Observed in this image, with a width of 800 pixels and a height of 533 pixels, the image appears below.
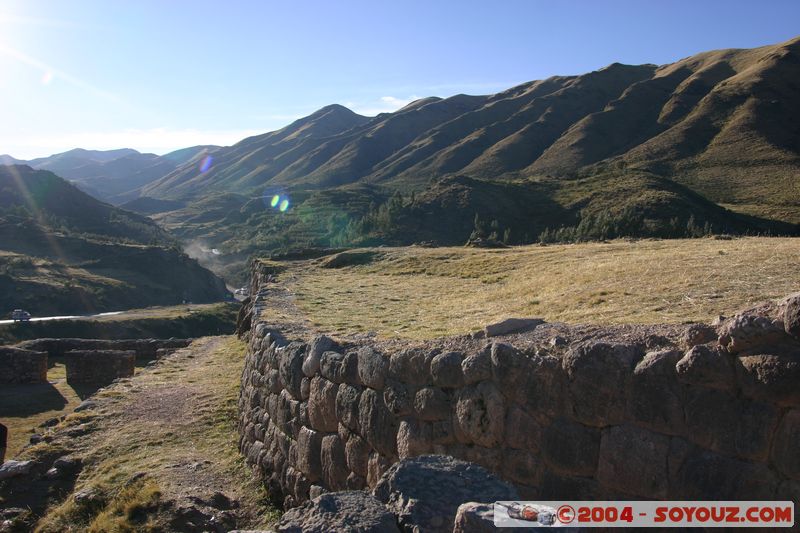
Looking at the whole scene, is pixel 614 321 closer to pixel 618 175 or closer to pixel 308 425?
pixel 308 425

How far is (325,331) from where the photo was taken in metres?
11.5

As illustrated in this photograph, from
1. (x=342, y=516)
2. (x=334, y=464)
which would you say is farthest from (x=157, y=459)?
(x=342, y=516)

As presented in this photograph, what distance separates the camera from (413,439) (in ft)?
21.7

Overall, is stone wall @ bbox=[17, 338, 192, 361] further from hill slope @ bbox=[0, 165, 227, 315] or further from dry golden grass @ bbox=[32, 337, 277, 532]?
hill slope @ bbox=[0, 165, 227, 315]

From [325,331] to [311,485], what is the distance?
3811mm

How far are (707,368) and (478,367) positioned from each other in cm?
216

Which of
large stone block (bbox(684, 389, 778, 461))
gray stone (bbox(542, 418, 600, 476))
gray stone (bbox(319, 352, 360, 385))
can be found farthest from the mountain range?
large stone block (bbox(684, 389, 778, 461))

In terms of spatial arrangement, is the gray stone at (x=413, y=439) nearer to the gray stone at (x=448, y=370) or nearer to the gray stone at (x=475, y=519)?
the gray stone at (x=448, y=370)

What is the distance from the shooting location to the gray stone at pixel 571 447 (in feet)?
17.2

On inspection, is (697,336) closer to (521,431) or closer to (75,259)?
(521,431)

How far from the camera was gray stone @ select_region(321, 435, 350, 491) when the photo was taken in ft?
25.1

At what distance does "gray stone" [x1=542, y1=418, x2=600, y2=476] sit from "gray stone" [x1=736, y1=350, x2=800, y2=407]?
129 cm

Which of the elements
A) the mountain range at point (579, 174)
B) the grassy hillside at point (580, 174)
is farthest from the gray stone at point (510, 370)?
the mountain range at point (579, 174)

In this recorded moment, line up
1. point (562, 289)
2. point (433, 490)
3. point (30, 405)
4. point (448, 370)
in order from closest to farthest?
point (433, 490)
point (448, 370)
point (562, 289)
point (30, 405)
